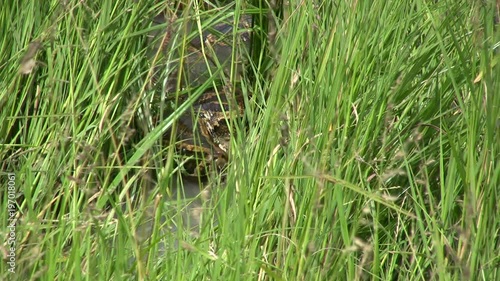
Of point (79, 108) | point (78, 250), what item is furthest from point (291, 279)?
point (79, 108)

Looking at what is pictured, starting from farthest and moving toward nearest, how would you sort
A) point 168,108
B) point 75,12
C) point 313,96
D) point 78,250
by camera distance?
point 168,108 → point 75,12 → point 313,96 → point 78,250

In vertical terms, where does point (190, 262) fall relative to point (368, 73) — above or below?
below

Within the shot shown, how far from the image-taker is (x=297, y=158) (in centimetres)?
178

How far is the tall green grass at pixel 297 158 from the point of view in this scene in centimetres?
157

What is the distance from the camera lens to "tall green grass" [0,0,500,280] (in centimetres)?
157

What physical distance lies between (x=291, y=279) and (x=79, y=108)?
0.82m

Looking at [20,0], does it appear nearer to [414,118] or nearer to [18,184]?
[18,184]

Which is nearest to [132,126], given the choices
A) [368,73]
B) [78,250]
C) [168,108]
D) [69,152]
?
[168,108]

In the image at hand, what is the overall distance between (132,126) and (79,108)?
29 centimetres

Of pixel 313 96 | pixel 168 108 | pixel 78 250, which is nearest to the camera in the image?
pixel 78 250

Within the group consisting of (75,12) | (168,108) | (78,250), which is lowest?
(168,108)

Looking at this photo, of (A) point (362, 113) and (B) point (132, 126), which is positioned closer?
(A) point (362, 113)

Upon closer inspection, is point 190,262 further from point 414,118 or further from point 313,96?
point 414,118

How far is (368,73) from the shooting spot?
6.68 ft
